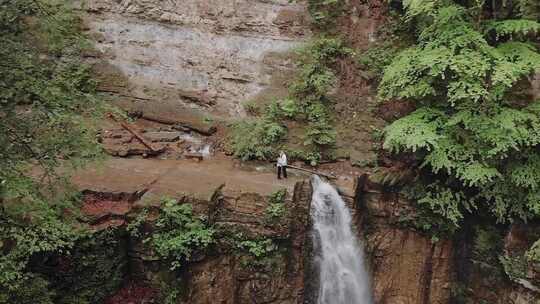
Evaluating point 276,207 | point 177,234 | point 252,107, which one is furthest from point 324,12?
point 177,234

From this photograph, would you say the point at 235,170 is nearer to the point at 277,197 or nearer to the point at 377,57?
the point at 277,197

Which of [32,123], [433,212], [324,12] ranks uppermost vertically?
[324,12]

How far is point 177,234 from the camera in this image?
873 cm

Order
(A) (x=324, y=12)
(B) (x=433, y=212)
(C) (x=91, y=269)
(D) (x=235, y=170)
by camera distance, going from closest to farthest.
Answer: (C) (x=91, y=269)
(B) (x=433, y=212)
(D) (x=235, y=170)
(A) (x=324, y=12)

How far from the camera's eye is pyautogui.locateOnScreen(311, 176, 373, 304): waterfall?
410 inches

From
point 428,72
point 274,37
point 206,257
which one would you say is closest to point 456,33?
point 428,72

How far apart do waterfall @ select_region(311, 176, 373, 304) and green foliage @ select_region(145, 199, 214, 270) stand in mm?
2909

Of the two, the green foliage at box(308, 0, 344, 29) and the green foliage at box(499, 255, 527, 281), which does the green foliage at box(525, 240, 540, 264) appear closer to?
the green foliage at box(499, 255, 527, 281)

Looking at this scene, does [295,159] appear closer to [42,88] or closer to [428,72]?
[428,72]

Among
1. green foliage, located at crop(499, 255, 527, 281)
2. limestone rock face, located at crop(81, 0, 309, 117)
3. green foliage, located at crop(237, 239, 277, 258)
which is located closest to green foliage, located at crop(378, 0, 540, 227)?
green foliage, located at crop(499, 255, 527, 281)

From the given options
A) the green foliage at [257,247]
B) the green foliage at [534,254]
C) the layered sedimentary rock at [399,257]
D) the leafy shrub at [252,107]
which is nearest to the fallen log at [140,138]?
the leafy shrub at [252,107]

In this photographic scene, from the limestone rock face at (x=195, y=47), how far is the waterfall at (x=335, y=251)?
15.1ft

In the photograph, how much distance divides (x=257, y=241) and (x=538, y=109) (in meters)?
6.72

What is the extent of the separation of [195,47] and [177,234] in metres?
7.25
